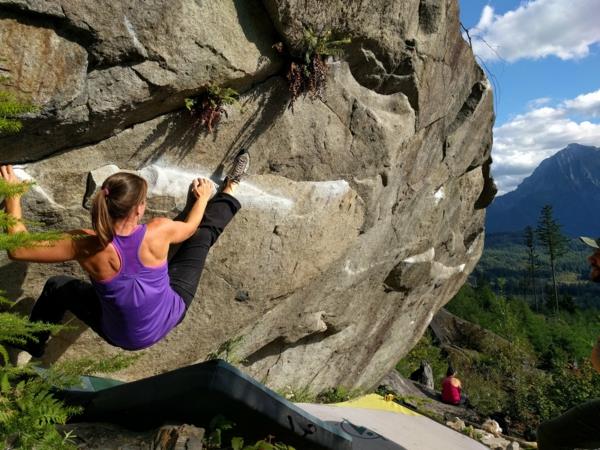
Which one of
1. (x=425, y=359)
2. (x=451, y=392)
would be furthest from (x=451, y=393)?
(x=425, y=359)

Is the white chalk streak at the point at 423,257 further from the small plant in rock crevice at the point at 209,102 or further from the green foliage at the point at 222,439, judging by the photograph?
the green foliage at the point at 222,439

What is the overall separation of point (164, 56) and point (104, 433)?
3.86 meters

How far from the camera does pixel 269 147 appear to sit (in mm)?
7328

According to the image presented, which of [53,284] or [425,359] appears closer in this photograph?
[53,284]

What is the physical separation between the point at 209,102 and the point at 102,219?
2286 mm

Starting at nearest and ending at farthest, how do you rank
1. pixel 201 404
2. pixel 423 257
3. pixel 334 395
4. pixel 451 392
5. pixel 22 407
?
pixel 22 407, pixel 201 404, pixel 334 395, pixel 423 257, pixel 451 392

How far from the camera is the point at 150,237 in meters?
5.11

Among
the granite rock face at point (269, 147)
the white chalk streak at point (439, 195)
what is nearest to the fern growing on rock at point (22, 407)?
the granite rock face at point (269, 147)

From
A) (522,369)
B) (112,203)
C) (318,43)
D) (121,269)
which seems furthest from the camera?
(522,369)

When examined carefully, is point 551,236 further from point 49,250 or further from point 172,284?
point 49,250

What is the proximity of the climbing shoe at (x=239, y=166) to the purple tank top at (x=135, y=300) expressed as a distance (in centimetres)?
200

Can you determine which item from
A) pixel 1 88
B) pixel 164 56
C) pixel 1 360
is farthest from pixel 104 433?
pixel 164 56

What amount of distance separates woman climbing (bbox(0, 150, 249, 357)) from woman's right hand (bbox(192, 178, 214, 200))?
44 cm

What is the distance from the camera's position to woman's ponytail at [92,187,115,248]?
4629 mm
